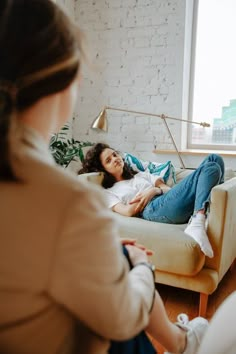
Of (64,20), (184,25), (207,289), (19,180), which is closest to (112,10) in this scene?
(184,25)

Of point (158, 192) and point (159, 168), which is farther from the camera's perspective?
point (159, 168)

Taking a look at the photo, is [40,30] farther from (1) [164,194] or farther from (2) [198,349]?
(1) [164,194]

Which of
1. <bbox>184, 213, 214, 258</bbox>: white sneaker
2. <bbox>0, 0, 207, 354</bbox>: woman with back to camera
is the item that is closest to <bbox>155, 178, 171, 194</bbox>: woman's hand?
<bbox>184, 213, 214, 258</bbox>: white sneaker

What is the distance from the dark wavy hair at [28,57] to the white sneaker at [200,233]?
1.24 meters

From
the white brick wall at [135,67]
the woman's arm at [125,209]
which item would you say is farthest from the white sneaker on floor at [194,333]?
the white brick wall at [135,67]

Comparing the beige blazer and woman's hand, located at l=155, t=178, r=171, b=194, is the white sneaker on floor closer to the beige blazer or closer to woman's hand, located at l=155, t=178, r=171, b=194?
the beige blazer

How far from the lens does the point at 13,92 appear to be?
0.50 m

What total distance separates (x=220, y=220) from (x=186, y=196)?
362 millimetres

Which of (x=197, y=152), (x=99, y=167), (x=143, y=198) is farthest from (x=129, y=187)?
(x=197, y=152)

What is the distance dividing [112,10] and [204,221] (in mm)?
2345

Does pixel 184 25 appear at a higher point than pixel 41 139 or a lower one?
higher

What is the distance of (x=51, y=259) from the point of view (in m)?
0.49

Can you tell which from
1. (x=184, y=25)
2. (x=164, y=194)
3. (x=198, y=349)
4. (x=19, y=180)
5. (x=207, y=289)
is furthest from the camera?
(x=184, y=25)

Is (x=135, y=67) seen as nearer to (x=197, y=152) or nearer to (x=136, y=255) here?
(x=197, y=152)
